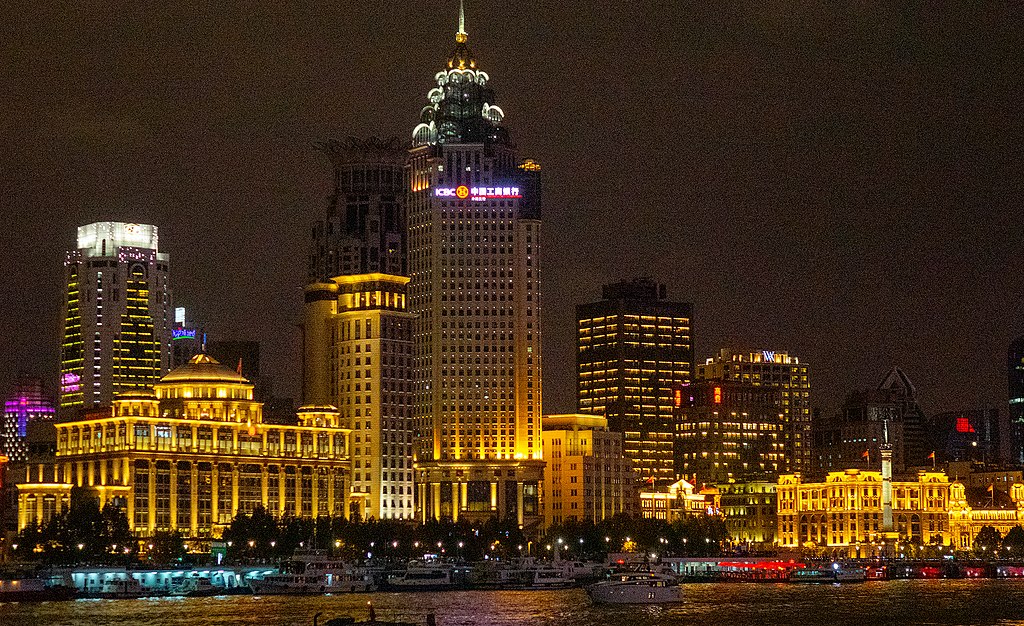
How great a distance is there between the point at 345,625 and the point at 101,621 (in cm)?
5178

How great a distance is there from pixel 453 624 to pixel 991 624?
183 ft

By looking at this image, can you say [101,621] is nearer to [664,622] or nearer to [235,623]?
[235,623]

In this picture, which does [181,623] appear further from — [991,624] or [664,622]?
Answer: [991,624]

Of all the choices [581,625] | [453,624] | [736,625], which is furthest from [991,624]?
[453,624]

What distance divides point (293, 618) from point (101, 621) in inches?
760

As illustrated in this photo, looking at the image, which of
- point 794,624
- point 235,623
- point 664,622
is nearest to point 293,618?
point 235,623

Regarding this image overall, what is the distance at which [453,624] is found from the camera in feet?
627

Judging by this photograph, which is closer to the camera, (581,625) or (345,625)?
(345,625)

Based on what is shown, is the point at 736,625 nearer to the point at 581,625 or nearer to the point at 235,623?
the point at 581,625

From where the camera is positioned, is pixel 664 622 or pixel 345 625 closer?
pixel 345 625

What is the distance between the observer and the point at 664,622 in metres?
200

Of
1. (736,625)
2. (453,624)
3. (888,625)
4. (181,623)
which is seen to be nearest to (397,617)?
(453,624)

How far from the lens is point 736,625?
19750 centimetres

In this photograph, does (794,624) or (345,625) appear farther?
(794,624)
